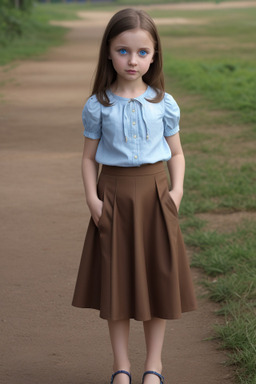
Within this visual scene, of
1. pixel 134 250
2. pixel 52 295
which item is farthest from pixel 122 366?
pixel 52 295

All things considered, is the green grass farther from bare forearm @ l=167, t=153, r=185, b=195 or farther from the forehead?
the forehead

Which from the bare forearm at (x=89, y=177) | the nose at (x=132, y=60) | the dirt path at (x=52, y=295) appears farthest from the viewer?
the dirt path at (x=52, y=295)

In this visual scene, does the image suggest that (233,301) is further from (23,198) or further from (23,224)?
(23,198)

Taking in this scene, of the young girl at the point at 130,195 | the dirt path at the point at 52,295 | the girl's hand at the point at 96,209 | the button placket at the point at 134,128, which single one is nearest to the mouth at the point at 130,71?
the young girl at the point at 130,195

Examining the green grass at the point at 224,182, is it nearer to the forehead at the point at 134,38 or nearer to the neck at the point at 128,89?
the neck at the point at 128,89

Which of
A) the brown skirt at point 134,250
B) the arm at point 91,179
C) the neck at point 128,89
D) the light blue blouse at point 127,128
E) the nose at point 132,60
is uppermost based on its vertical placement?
the nose at point 132,60

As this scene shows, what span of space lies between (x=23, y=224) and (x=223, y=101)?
648 cm

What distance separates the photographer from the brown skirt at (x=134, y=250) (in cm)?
287

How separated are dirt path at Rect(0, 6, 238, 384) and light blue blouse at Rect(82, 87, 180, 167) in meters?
0.93

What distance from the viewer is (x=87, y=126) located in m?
2.92

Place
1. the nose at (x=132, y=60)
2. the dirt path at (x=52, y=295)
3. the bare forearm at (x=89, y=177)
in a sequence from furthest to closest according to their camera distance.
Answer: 1. the dirt path at (x=52, y=295)
2. the bare forearm at (x=89, y=177)
3. the nose at (x=132, y=60)

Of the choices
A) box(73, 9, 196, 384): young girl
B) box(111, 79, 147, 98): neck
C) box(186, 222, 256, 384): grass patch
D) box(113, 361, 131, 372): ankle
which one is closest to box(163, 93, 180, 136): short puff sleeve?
box(73, 9, 196, 384): young girl

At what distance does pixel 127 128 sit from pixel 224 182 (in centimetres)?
368

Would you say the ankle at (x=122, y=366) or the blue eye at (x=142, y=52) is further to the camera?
the ankle at (x=122, y=366)
